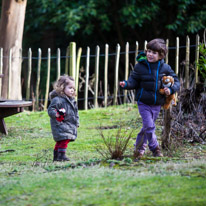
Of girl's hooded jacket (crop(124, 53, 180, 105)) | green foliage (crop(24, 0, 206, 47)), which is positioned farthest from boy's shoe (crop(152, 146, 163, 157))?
green foliage (crop(24, 0, 206, 47))

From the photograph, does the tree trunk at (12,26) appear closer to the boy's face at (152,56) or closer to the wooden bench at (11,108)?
the wooden bench at (11,108)

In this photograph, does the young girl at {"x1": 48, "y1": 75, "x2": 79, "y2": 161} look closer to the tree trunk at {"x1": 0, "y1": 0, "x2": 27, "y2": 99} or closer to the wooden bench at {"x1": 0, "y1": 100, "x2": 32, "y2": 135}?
the wooden bench at {"x1": 0, "y1": 100, "x2": 32, "y2": 135}

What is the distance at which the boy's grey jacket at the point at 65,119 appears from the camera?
6008mm

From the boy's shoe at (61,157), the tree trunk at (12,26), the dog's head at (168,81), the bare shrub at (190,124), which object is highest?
the tree trunk at (12,26)

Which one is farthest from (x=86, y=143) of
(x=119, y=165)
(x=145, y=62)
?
(x=119, y=165)

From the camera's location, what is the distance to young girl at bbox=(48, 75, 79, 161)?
19.7 ft

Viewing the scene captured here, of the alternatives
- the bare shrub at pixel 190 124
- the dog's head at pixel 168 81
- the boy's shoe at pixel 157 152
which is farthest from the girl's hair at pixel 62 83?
the bare shrub at pixel 190 124

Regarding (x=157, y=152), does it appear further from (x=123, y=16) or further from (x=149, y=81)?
(x=123, y=16)

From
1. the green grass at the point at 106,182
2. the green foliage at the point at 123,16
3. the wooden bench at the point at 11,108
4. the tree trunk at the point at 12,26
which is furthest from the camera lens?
the green foliage at the point at 123,16

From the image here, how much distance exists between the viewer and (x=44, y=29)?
63.4 feet

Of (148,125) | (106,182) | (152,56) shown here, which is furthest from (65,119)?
(106,182)

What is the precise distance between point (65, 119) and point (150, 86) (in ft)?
4.03

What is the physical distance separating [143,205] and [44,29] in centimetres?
1658

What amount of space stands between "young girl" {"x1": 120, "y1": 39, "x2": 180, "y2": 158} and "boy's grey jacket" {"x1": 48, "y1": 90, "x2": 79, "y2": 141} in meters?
0.82
